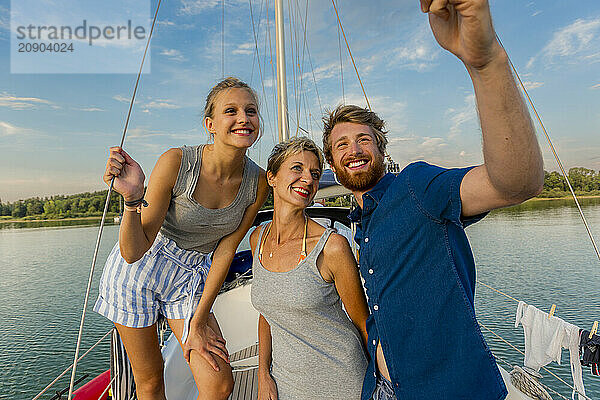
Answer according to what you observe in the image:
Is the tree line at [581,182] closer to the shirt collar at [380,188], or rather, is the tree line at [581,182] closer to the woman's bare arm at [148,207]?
the shirt collar at [380,188]

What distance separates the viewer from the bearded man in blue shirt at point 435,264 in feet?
2.33

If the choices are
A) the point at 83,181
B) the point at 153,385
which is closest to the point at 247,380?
the point at 153,385

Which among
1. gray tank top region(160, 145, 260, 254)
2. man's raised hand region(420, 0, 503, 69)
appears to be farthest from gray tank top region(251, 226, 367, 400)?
man's raised hand region(420, 0, 503, 69)

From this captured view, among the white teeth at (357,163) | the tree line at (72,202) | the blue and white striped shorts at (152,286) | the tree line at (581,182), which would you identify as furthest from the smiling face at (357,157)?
the tree line at (581,182)

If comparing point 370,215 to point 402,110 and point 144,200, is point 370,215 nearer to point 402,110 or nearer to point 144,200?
point 144,200

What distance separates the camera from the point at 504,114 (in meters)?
0.65

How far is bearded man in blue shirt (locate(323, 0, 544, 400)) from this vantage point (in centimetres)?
71

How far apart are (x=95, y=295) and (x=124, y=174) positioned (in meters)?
12.0

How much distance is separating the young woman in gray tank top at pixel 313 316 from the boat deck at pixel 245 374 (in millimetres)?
1160

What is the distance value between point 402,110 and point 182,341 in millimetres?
21166

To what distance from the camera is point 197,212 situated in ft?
5.32

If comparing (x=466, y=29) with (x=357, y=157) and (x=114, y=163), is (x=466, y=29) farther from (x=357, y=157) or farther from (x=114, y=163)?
(x=114, y=163)

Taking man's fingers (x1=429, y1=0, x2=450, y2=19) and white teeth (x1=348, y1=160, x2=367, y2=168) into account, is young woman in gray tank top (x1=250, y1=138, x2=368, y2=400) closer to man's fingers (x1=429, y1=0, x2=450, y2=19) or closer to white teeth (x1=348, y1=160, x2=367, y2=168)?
white teeth (x1=348, y1=160, x2=367, y2=168)

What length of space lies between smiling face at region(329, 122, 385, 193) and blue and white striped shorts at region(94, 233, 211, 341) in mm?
876
